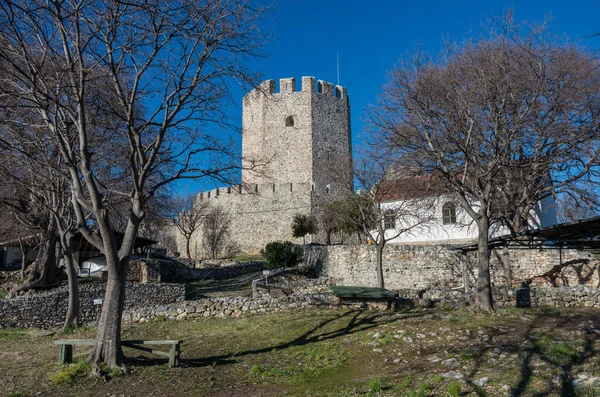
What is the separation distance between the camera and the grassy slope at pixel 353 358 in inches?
237

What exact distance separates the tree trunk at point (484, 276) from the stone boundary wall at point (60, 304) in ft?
32.7

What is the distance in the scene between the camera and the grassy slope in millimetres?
6020

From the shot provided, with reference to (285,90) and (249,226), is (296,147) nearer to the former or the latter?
(285,90)

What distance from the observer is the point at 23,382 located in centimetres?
696

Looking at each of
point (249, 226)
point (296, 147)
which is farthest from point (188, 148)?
point (296, 147)

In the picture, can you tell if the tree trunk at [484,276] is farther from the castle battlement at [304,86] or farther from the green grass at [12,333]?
the castle battlement at [304,86]

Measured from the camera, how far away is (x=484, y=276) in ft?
34.6

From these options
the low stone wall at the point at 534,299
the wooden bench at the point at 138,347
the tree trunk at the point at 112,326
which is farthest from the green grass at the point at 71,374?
the low stone wall at the point at 534,299

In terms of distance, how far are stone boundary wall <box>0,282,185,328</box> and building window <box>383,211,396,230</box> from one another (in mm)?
9783

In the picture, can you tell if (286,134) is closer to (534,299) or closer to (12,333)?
(12,333)

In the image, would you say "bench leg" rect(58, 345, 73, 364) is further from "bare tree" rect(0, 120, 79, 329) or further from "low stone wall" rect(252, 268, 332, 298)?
"low stone wall" rect(252, 268, 332, 298)

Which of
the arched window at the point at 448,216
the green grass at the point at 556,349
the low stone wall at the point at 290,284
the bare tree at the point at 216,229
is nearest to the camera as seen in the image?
the green grass at the point at 556,349

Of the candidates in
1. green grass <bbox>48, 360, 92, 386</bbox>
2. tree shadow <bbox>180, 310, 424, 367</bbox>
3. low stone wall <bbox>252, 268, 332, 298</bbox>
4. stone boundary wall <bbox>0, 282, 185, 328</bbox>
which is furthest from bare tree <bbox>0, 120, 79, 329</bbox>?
low stone wall <bbox>252, 268, 332, 298</bbox>

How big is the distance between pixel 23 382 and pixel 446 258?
628 inches
